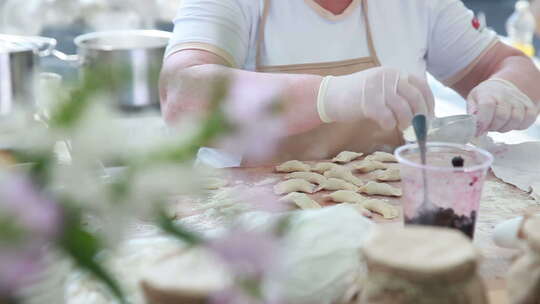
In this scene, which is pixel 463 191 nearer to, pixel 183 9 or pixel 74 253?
pixel 74 253

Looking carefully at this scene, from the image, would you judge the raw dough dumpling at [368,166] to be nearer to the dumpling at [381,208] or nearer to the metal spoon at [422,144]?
the dumpling at [381,208]

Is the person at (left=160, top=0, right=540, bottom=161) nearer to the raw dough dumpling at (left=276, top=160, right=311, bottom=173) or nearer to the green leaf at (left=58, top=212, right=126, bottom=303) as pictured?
the raw dough dumpling at (left=276, top=160, right=311, bottom=173)

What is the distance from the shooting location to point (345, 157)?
1.53 metres

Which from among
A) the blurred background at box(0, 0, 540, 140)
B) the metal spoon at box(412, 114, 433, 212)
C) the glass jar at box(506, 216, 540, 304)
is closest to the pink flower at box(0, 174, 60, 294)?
the glass jar at box(506, 216, 540, 304)

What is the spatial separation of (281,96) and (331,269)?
39cm

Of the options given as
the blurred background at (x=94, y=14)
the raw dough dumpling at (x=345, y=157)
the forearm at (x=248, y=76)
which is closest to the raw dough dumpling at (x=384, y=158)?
the raw dough dumpling at (x=345, y=157)

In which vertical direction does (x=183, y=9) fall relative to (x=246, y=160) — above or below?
above

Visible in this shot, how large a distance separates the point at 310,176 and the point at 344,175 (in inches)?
2.6

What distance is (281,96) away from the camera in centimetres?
46

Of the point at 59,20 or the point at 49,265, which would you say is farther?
the point at 59,20

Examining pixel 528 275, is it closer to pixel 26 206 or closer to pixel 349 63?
pixel 26 206

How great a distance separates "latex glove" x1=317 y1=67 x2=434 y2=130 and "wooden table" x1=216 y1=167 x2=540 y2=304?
5.1 inches

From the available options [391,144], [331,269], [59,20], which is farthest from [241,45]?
[59,20]

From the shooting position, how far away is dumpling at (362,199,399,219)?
3.94 feet
